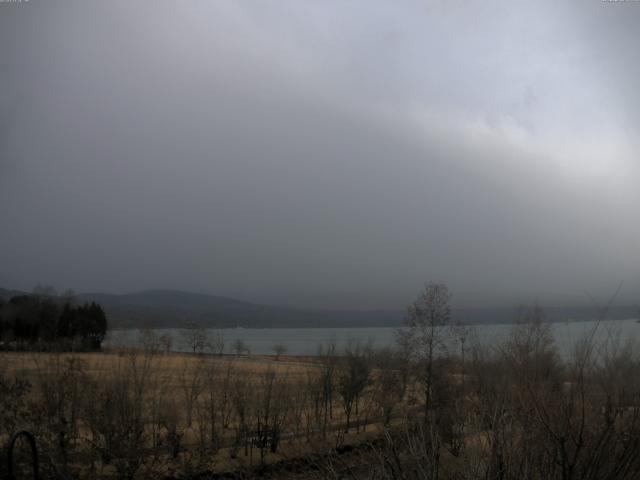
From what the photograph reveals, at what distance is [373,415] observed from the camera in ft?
113

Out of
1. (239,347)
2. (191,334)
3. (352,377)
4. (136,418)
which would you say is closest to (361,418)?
(352,377)

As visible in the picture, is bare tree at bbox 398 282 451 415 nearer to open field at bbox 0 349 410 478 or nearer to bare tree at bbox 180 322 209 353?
open field at bbox 0 349 410 478

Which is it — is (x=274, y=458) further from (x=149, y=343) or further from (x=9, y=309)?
(x=9, y=309)

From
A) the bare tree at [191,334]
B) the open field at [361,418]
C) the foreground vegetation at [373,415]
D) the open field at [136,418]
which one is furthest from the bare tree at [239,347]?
the open field at [136,418]

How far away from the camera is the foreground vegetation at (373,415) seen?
256 inches

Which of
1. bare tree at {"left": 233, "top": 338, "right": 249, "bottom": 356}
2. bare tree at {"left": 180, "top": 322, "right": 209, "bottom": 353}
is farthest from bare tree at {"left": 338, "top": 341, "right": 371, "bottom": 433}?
bare tree at {"left": 180, "top": 322, "right": 209, "bottom": 353}

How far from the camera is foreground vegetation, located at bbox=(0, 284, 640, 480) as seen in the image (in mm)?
6496

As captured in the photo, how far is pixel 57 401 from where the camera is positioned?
59.9 ft

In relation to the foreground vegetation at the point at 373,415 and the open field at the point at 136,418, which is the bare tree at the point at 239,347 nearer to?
the foreground vegetation at the point at 373,415

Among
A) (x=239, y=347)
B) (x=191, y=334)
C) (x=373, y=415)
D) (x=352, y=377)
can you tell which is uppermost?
(x=352, y=377)

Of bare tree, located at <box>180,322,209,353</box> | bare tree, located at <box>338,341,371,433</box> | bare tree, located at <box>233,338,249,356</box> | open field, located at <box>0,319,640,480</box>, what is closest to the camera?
open field, located at <box>0,319,640,480</box>

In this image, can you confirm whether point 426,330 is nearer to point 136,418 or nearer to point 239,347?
point 136,418

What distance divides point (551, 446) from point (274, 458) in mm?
19462

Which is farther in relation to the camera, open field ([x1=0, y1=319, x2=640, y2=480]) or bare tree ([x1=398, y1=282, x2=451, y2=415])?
bare tree ([x1=398, y1=282, x2=451, y2=415])
